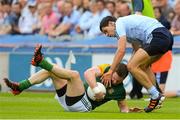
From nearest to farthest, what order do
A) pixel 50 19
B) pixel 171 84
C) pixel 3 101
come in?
1. pixel 3 101
2. pixel 171 84
3. pixel 50 19

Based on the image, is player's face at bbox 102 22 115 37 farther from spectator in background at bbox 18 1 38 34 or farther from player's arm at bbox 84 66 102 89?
spectator in background at bbox 18 1 38 34

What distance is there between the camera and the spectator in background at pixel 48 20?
2355 cm

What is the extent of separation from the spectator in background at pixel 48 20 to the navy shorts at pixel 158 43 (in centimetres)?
1022

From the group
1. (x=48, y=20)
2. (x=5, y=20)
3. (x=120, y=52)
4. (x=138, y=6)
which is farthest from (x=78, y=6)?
(x=120, y=52)

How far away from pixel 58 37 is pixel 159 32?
8804 millimetres

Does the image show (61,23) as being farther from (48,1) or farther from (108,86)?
(108,86)

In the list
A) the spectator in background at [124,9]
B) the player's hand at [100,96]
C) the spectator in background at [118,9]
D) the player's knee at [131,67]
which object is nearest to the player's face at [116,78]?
the player's hand at [100,96]

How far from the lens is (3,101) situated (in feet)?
54.7

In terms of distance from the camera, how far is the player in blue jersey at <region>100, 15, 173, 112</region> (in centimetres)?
1316

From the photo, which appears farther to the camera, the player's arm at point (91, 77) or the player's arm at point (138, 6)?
the player's arm at point (138, 6)

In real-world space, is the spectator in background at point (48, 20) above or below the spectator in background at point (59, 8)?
below

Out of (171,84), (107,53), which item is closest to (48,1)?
(107,53)

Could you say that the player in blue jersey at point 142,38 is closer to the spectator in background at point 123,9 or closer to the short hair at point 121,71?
the short hair at point 121,71

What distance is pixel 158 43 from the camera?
1338cm
